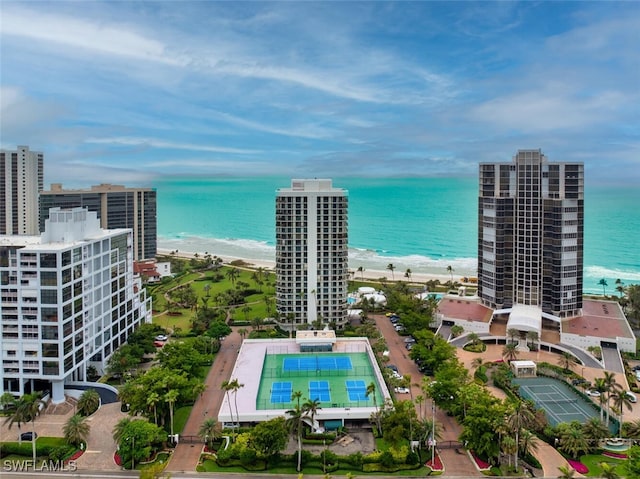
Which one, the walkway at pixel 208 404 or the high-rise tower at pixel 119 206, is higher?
the high-rise tower at pixel 119 206

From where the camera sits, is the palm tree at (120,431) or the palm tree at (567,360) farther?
the palm tree at (567,360)

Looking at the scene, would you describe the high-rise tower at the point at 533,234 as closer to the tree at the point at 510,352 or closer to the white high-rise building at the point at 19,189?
the tree at the point at 510,352

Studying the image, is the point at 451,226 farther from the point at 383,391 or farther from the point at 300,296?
the point at 383,391

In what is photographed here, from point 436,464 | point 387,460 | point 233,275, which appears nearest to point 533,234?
point 436,464

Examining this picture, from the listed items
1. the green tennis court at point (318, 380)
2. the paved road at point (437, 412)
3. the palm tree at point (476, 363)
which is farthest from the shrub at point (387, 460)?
the palm tree at point (476, 363)

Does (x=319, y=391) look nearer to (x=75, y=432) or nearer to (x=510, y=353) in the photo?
(x=75, y=432)

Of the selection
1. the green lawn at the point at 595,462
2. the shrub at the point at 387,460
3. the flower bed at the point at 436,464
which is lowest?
the flower bed at the point at 436,464
